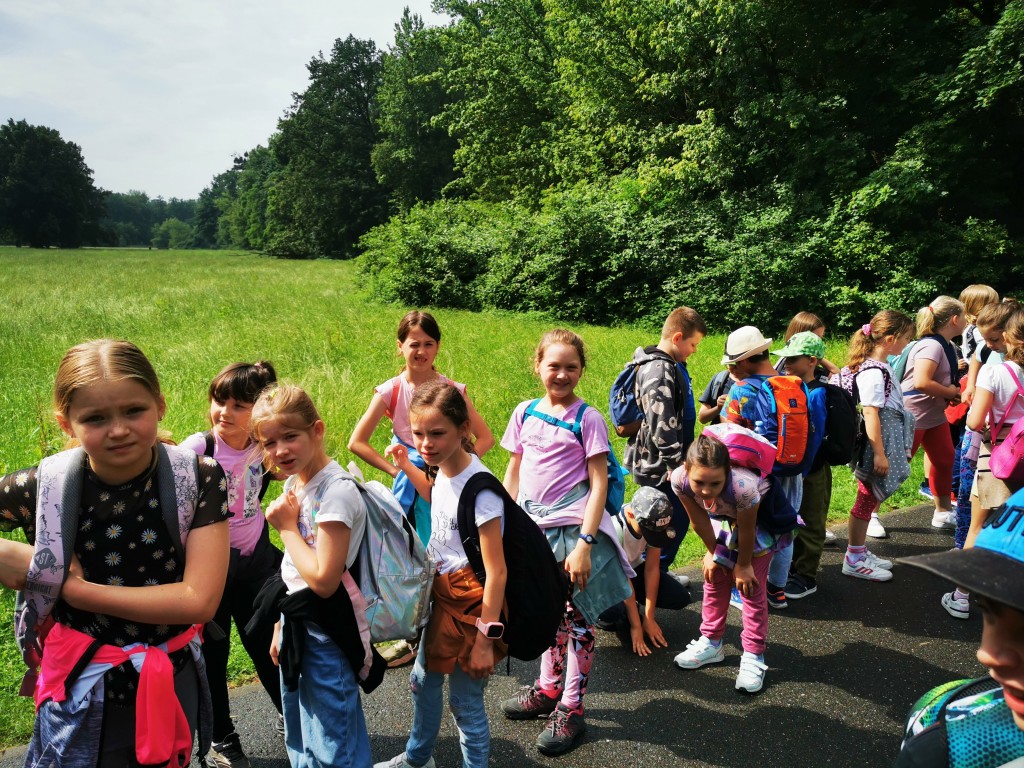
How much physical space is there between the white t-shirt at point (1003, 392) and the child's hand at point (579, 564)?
2676 millimetres

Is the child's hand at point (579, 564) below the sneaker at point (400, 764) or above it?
above

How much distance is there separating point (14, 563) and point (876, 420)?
466cm

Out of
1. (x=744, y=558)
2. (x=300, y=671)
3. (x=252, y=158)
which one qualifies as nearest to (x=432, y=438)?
(x=300, y=671)

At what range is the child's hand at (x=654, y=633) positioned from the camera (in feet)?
12.7

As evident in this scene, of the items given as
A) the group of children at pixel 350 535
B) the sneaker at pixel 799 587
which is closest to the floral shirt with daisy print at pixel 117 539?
the group of children at pixel 350 535

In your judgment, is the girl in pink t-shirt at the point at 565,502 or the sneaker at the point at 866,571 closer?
the girl in pink t-shirt at the point at 565,502

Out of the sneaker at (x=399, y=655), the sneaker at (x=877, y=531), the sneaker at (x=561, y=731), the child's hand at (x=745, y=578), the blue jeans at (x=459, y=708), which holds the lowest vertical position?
the sneaker at (x=399, y=655)

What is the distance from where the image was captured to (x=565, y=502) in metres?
3.18

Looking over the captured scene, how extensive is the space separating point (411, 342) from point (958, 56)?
16.9 metres

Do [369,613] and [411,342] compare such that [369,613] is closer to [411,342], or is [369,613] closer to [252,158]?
[411,342]

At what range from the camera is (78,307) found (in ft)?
61.0

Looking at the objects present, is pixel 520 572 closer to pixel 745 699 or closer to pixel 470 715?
pixel 470 715

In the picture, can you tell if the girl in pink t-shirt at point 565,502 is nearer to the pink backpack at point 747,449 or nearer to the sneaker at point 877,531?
the pink backpack at point 747,449

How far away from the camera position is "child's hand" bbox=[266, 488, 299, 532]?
2.27 meters
